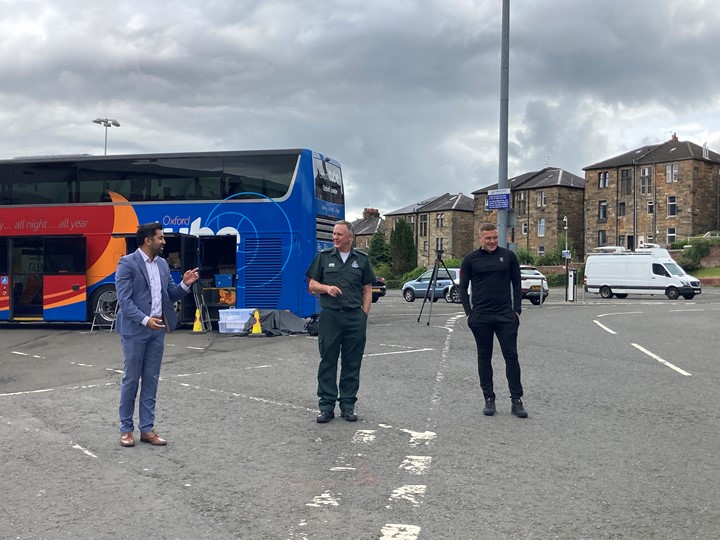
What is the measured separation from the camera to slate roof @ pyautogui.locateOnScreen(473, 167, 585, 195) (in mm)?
84500

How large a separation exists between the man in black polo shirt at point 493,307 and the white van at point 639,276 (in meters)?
34.0

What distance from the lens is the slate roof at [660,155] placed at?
73.1 meters

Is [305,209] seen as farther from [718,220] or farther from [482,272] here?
[718,220]

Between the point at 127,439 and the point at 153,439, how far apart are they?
21 centimetres

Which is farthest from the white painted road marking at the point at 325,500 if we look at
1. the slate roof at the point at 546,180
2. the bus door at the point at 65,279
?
the slate roof at the point at 546,180

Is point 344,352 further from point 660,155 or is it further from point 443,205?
point 443,205

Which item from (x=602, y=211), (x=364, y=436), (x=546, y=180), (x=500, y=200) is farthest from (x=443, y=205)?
(x=364, y=436)

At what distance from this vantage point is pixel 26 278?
19.6 meters

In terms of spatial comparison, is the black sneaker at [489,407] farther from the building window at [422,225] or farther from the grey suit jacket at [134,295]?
the building window at [422,225]

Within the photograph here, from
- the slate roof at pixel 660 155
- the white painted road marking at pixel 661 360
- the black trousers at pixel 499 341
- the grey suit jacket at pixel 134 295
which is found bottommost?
the white painted road marking at pixel 661 360

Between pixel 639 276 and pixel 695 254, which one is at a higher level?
pixel 695 254

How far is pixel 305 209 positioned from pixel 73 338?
564 cm

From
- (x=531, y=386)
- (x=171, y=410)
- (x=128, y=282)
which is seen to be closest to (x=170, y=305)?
(x=128, y=282)

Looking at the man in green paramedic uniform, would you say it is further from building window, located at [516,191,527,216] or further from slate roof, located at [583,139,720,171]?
building window, located at [516,191,527,216]
